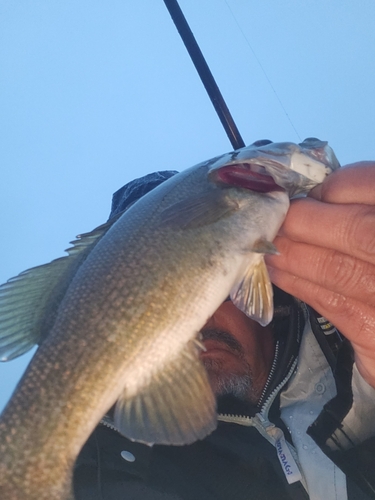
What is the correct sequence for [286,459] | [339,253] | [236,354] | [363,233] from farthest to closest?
[236,354], [286,459], [339,253], [363,233]

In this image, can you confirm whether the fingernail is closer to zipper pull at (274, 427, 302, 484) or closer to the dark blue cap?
zipper pull at (274, 427, 302, 484)

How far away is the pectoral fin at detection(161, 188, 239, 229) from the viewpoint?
1415 millimetres

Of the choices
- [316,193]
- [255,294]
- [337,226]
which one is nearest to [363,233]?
[337,226]

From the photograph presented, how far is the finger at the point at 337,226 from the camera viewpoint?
1.25 m

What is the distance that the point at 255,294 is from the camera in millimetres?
1421

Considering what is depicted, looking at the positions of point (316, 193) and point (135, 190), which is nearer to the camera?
point (316, 193)

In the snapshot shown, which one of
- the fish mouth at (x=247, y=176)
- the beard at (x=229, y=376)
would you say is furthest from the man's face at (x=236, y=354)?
the fish mouth at (x=247, y=176)

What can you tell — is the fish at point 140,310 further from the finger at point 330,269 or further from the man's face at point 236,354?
the man's face at point 236,354

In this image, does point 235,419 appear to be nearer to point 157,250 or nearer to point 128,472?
point 128,472

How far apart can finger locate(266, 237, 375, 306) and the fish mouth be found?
25 centimetres

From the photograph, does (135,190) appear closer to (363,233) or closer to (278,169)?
(278,169)

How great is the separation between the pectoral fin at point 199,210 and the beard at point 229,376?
51.3 inches

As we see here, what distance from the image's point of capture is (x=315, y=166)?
155 centimetres

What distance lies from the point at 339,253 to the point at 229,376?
4.54 feet
